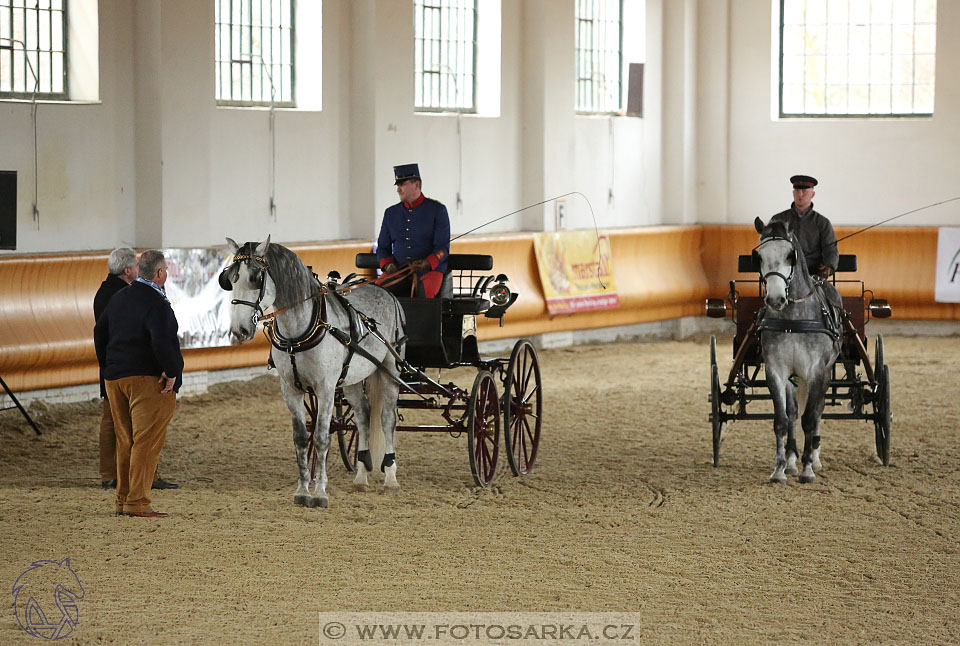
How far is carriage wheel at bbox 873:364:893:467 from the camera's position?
10125mm

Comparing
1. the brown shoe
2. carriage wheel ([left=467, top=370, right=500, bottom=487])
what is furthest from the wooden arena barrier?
carriage wheel ([left=467, top=370, right=500, bottom=487])

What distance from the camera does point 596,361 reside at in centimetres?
1755

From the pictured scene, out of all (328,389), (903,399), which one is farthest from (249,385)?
(903,399)

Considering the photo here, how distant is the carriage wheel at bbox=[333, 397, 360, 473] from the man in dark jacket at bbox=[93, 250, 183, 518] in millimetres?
1549

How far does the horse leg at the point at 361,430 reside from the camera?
938 centimetres

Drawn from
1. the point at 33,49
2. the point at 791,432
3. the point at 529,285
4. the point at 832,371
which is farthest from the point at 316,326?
the point at 529,285

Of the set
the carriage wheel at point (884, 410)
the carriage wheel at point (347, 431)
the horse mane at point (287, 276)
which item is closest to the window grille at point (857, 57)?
the carriage wheel at point (884, 410)

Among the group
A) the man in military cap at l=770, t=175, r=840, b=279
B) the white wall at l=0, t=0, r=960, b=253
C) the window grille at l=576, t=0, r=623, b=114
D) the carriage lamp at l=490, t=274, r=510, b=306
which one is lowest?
the carriage lamp at l=490, t=274, r=510, b=306

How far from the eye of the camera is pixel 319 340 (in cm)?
859

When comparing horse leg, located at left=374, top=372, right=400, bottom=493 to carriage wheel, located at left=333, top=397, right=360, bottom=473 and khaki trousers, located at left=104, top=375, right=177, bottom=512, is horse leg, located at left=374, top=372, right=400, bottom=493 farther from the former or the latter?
khaki trousers, located at left=104, top=375, right=177, bottom=512

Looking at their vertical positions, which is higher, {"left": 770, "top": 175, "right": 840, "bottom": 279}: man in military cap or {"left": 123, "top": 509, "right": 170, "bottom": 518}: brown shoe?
{"left": 770, "top": 175, "right": 840, "bottom": 279}: man in military cap

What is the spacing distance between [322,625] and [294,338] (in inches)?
104

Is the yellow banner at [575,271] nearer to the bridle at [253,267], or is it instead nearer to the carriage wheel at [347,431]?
the carriage wheel at [347,431]

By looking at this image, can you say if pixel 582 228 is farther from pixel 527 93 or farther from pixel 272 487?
pixel 272 487
